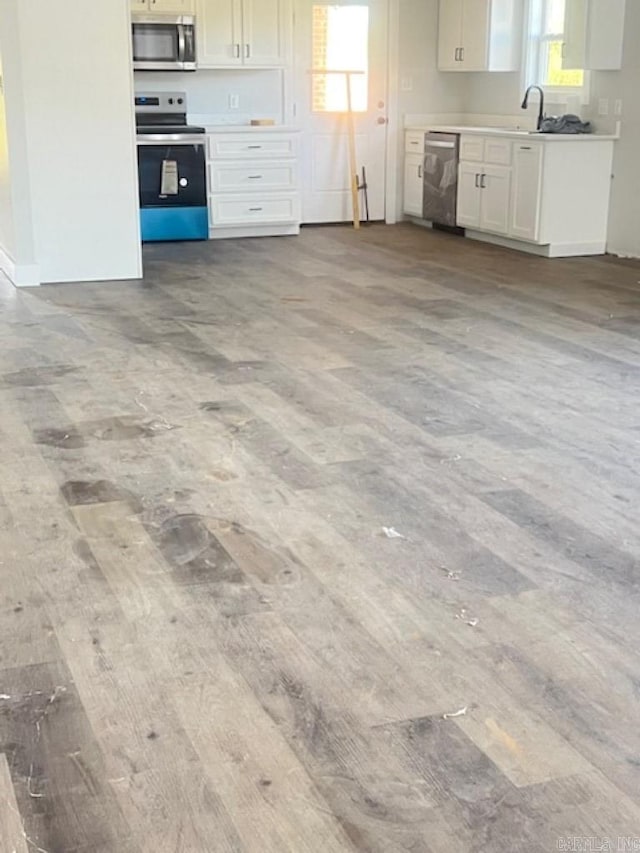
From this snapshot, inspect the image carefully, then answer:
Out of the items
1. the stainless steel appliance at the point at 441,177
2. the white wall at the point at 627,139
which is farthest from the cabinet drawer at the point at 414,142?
the white wall at the point at 627,139

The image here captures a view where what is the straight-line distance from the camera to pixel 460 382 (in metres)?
4.40

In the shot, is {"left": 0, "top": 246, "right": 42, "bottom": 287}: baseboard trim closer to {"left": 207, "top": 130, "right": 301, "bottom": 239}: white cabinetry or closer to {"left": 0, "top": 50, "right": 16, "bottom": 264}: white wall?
{"left": 0, "top": 50, "right": 16, "bottom": 264}: white wall

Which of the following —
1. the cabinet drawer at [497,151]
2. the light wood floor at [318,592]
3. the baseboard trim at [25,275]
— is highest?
the cabinet drawer at [497,151]

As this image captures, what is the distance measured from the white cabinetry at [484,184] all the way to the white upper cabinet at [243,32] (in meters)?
1.77

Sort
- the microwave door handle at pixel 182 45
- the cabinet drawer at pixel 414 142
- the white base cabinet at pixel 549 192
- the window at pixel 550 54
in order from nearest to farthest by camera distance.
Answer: the white base cabinet at pixel 549 192 < the window at pixel 550 54 < the microwave door handle at pixel 182 45 < the cabinet drawer at pixel 414 142

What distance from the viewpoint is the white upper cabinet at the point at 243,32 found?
8312mm

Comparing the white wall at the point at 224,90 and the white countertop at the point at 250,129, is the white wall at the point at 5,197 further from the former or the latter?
the white wall at the point at 224,90

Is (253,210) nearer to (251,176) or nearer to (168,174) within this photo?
(251,176)

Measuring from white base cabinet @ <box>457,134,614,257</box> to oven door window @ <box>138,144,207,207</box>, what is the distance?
2.25 meters

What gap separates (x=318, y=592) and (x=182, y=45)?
6660 mm

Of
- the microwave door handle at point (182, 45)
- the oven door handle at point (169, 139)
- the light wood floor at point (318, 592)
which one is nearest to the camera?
the light wood floor at point (318, 592)

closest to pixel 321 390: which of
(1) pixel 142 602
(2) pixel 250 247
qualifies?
(1) pixel 142 602

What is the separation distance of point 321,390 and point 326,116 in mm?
5563

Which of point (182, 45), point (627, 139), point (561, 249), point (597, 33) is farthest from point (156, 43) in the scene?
point (627, 139)
